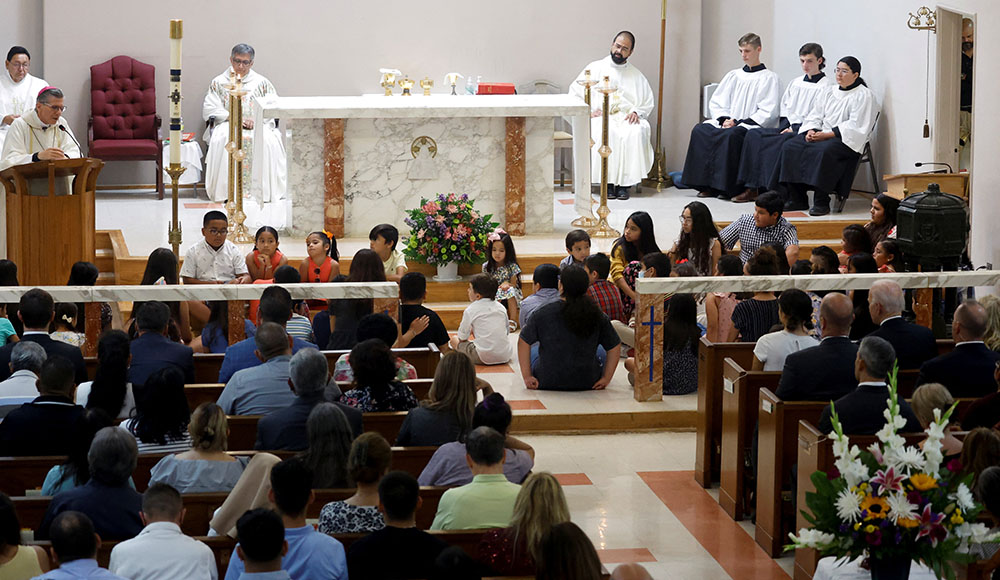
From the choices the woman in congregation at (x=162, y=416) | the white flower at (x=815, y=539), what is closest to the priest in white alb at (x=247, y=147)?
the woman in congregation at (x=162, y=416)

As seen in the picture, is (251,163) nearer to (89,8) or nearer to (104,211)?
(104,211)

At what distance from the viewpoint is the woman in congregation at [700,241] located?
363 inches

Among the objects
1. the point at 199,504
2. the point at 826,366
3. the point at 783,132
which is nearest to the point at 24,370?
the point at 199,504

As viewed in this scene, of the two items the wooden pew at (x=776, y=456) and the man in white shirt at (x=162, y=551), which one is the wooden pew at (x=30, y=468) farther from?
the wooden pew at (x=776, y=456)

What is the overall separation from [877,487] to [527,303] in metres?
4.90

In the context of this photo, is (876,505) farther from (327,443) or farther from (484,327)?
(484,327)

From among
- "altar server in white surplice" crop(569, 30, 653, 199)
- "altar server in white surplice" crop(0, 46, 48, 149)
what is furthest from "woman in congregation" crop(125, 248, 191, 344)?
"altar server in white surplice" crop(569, 30, 653, 199)

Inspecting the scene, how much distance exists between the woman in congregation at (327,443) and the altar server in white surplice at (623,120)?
8649 millimetres

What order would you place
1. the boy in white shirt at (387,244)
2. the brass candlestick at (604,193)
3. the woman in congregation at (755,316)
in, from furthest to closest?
the brass candlestick at (604,193) < the boy in white shirt at (387,244) < the woman in congregation at (755,316)

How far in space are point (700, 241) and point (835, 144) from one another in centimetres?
355

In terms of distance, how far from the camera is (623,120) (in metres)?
13.9

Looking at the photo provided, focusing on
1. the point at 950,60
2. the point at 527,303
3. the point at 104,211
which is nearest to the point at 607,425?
the point at 527,303

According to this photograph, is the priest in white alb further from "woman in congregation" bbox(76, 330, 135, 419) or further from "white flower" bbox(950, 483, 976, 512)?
"white flower" bbox(950, 483, 976, 512)

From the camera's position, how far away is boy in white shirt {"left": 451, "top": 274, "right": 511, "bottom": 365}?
27.9 ft
